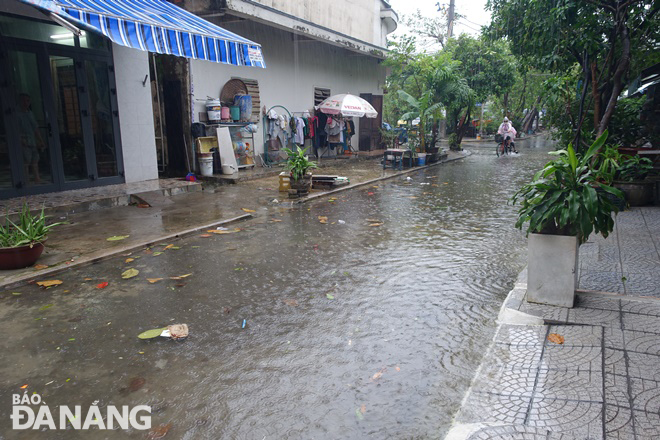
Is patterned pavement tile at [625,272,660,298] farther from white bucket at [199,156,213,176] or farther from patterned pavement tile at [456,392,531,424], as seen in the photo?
white bucket at [199,156,213,176]

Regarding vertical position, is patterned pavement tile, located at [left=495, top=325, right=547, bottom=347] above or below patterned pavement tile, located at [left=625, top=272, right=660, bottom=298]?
below

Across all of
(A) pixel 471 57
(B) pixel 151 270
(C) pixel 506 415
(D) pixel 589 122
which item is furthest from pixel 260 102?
(C) pixel 506 415

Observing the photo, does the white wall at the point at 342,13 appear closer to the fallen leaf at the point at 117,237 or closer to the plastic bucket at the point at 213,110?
the plastic bucket at the point at 213,110

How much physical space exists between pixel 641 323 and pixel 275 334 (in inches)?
121

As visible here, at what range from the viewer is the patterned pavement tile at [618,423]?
8.61ft

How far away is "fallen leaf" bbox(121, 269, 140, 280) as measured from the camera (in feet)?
18.1

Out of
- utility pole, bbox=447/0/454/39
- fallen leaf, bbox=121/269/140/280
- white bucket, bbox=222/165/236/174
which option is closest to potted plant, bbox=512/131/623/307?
fallen leaf, bbox=121/269/140/280

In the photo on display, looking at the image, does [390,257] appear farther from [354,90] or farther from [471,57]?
[471,57]

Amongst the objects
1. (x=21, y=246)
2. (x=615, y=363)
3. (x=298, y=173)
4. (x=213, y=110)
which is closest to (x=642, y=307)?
(x=615, y=363)

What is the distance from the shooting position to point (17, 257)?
5.55 metres

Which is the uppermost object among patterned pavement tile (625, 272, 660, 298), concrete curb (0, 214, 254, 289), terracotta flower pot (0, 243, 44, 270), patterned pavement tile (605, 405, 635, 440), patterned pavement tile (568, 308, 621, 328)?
terracotta flower pot (0, 243, 44, 270)

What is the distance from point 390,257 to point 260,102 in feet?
34.5

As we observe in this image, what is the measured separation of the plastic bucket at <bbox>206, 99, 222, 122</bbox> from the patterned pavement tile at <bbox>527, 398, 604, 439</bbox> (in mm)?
11568

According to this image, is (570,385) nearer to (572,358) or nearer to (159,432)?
(572,358)
